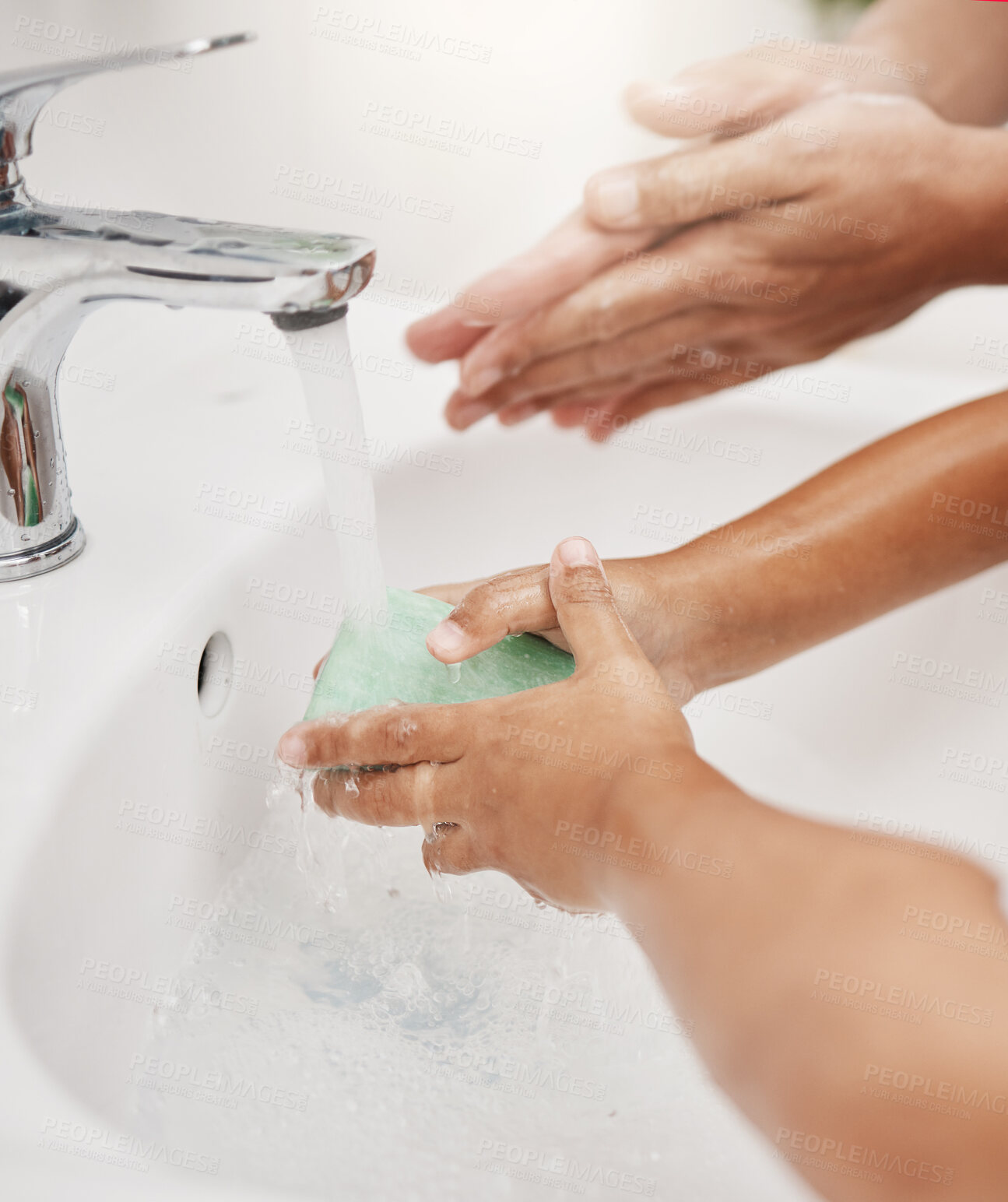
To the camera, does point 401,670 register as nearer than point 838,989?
No

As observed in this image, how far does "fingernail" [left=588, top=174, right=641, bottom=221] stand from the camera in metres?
0.83

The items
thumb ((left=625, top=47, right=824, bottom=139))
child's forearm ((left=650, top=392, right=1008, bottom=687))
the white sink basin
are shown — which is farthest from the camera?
thumb ((left=625, top=47, right=824, bottom=139))

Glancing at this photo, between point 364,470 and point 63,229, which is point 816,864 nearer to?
point 364,470

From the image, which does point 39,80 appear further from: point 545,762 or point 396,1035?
point 396,1035

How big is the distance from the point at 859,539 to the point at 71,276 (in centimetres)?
45

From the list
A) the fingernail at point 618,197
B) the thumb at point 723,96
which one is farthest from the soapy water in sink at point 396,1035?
the thumb at point 723,96

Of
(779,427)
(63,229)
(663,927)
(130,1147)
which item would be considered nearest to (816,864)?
(663,927)

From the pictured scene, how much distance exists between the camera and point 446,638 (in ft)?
1.65

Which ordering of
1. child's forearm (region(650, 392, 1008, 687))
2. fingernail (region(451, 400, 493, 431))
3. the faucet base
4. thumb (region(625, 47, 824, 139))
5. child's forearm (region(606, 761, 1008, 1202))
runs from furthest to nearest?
thumb (region(625, 47, 824, 139)) < fingernail (region(451, 400, 493, 431)) < child's forearm (region(650, 392, 1008, 687)) < the faucet base < child's forearm (region(606, 761, 1008, 1202))

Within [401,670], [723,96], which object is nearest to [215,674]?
[401,670]

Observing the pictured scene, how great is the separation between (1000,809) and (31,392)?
0.62 meters

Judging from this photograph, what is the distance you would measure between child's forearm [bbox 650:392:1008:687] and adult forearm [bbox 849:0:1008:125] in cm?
41

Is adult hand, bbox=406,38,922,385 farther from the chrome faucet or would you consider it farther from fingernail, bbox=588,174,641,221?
the chrome faucet

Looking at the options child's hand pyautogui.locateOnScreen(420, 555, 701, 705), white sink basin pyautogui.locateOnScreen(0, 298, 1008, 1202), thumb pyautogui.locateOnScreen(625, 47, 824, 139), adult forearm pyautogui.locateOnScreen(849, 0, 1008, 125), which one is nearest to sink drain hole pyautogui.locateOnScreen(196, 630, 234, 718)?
white sink basin pyautogui.locateOnScreen(0, 298, 1008, 1202)
